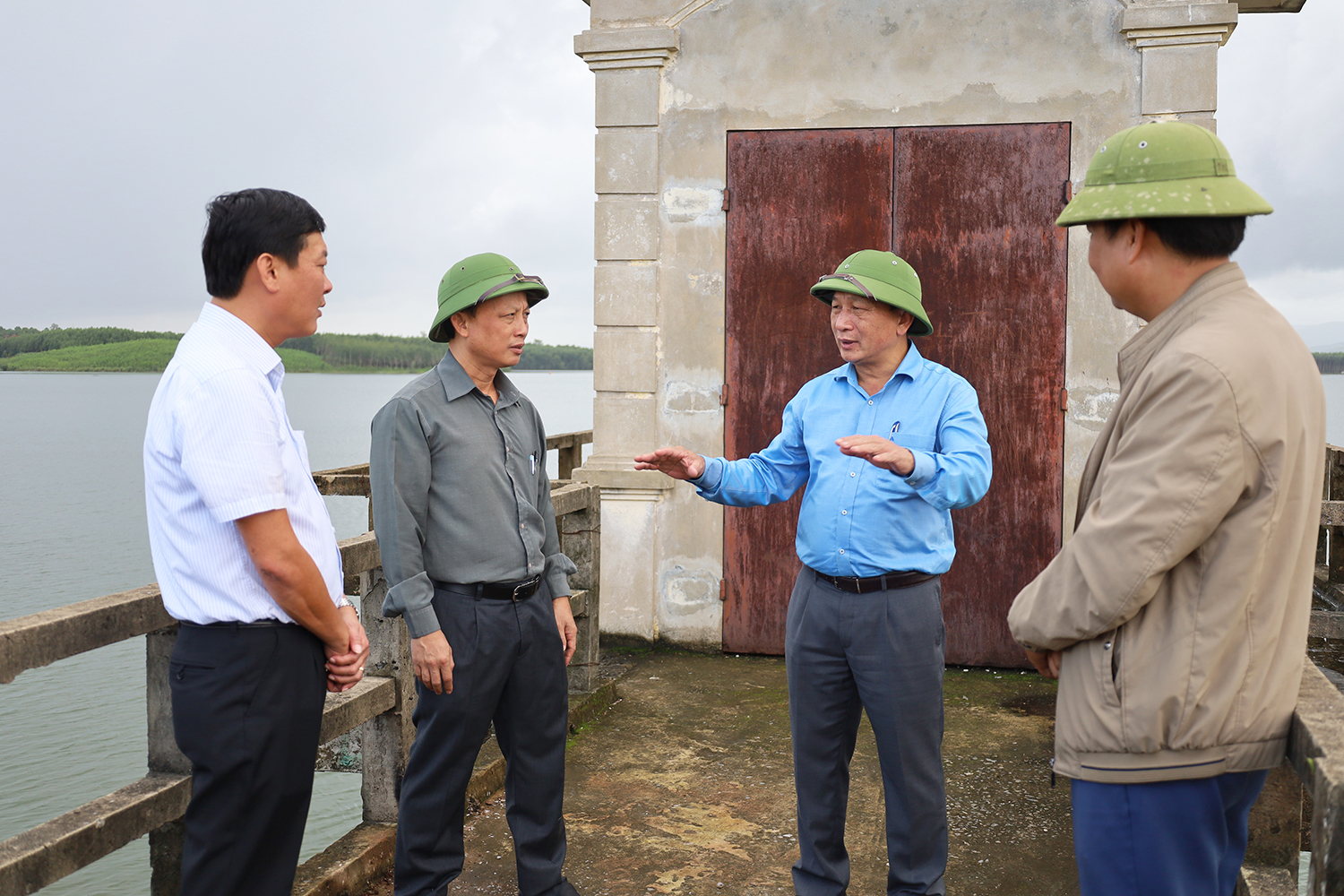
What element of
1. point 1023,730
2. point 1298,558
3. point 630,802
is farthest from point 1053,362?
point 1298,558

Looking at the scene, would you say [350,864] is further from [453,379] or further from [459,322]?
[459,322]

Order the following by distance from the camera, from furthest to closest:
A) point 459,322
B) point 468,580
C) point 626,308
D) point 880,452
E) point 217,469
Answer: point 626,308 → point 459,322 → point 468,580 → point 880,452 → point 217,469

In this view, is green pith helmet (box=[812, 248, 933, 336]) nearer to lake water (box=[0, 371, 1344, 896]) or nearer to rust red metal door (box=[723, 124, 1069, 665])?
rust red metal door (box=[723, 124, 1069, 665])

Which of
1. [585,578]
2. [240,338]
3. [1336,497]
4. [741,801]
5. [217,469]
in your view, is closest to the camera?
[217,469]

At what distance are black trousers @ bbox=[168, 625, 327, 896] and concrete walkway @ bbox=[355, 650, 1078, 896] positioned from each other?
1.18 meters

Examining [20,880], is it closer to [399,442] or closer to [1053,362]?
[399,442]

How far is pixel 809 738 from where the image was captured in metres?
2.90

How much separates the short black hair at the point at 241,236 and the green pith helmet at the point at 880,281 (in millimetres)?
1429

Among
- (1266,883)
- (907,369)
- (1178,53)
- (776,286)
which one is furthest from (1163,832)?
(1178,53)

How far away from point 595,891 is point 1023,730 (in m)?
2.32

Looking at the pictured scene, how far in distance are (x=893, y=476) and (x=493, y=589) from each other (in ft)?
3.79

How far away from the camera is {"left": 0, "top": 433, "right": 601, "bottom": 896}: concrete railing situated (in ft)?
7.07

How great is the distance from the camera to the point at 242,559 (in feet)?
6.82

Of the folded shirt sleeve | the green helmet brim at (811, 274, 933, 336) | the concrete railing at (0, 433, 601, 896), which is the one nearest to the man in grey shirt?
the concrete railing at (0, 433, 601, 896)
